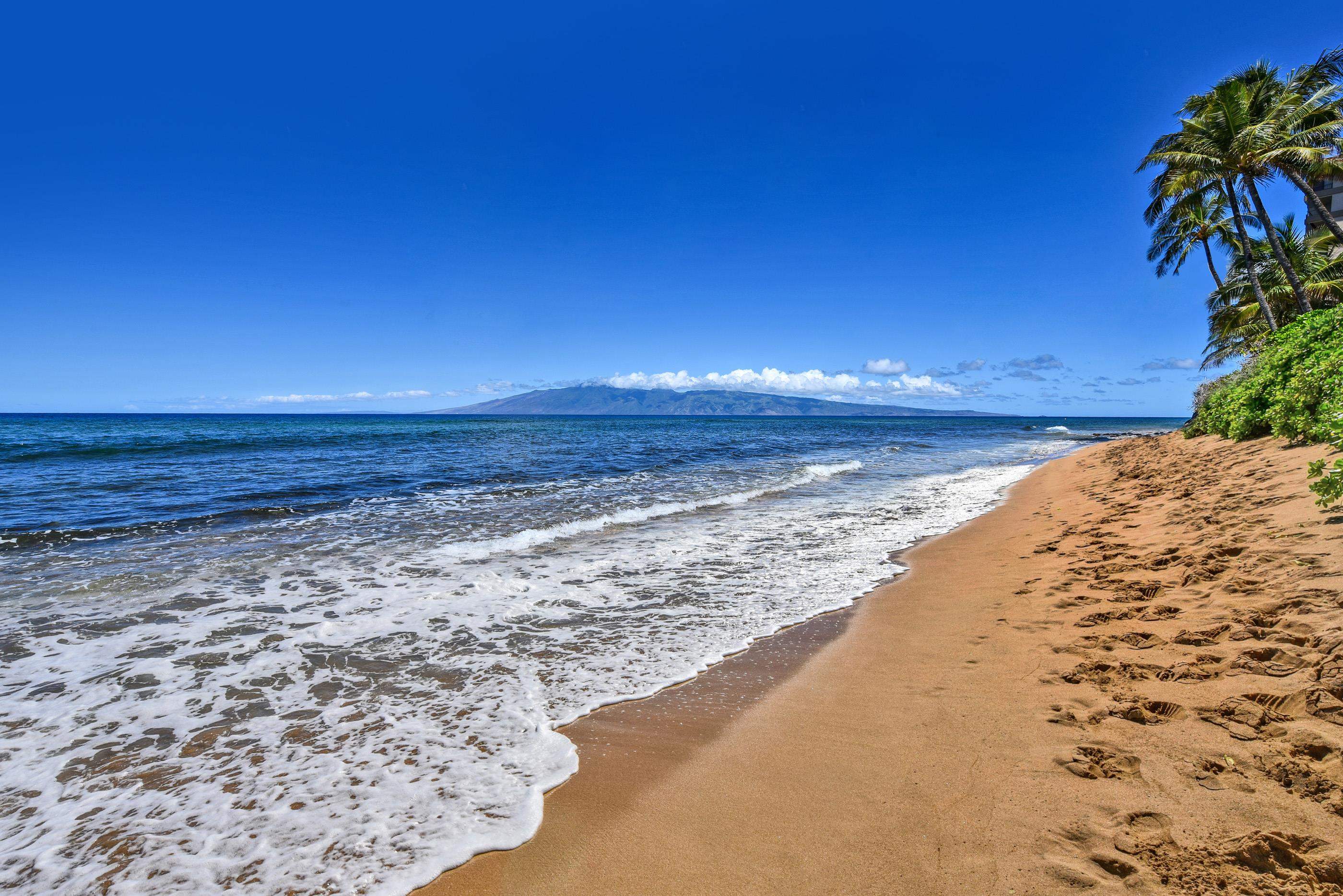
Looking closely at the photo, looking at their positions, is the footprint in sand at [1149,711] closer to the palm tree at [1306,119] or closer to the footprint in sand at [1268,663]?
the footprint in sand at [1268,663]

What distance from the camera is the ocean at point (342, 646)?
3084 mm

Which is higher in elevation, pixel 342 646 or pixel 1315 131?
pixel 1315 131

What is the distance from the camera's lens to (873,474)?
21.8m

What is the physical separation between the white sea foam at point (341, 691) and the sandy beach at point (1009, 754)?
450 millimetres

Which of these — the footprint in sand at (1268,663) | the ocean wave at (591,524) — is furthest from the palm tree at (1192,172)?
the footprint in sand at (1268,663)

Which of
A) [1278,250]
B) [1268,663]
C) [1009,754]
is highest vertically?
[1278,250]

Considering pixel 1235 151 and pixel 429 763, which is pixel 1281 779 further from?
pixel 1235 151

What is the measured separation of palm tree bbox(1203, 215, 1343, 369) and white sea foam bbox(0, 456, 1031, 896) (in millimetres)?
27261

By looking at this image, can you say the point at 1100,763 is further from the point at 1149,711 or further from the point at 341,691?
the point at 341,691

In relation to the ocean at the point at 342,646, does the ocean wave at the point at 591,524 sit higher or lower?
higher

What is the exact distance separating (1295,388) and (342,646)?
1537cm

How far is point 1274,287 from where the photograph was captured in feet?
85.0

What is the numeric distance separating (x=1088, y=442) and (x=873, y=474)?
29927mm

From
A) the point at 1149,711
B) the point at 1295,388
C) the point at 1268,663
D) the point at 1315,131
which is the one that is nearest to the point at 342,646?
the point at 1149,711
